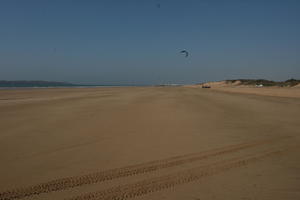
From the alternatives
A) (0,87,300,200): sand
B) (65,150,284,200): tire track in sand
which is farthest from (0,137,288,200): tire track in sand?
(65,150,284,200): tire track in sand

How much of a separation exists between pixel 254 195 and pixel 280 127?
17.3 feet

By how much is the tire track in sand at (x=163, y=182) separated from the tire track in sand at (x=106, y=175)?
1.20ft

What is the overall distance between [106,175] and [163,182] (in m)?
0.94

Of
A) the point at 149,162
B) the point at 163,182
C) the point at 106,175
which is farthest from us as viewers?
the point at 149,162

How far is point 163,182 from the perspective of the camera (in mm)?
3361

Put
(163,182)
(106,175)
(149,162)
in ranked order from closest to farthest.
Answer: (163,182) < (106,175) < (149,162)

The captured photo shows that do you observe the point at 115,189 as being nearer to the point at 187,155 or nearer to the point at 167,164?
the point at 167,164

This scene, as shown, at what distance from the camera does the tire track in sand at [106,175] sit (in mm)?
3092

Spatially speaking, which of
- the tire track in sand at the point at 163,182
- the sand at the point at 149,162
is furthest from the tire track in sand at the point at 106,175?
the tire track in sand at the point at 163,182

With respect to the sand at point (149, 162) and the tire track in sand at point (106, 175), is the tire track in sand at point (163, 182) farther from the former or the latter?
the tire track in sand at point (106, 175)

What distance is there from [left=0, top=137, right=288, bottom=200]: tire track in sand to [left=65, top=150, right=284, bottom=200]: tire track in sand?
367 millimetres

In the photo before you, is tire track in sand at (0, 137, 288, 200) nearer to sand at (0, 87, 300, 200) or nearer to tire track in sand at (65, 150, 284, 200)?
sand at (0, 87, 300, 200)

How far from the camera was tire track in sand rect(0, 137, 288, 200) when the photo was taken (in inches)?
122

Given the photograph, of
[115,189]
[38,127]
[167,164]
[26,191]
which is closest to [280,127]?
[167,164]
